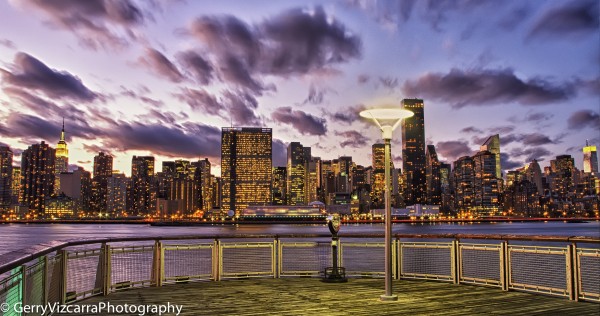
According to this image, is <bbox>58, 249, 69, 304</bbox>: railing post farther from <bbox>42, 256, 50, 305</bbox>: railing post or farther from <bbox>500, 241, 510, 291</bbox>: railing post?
<bbox>500, 241, 510, 291</bbox>: railing post

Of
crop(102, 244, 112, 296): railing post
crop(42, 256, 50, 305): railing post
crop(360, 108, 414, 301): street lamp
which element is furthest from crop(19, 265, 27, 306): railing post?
crop(360, 108, 414, 301): street lamp

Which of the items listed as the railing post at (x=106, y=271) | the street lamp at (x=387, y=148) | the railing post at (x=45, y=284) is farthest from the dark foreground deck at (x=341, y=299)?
the railing post at (x=45, y=284)

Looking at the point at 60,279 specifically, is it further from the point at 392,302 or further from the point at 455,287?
the point at 455,287

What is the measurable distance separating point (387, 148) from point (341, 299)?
2991 mm

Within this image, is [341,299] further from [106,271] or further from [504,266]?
[106,271]

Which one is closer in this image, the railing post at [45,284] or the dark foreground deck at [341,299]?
the railing post at [45,284]

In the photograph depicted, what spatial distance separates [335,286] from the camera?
11094mm

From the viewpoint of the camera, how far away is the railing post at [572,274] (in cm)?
916

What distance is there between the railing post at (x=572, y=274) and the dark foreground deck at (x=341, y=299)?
0.77 ft

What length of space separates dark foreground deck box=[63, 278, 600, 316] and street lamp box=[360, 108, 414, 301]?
1.44ft

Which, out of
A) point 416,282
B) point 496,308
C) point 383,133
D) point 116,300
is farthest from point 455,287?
point 116,300

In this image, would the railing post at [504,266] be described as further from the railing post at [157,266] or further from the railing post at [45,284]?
the railing post at [45,284]

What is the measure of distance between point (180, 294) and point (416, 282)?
5327mm

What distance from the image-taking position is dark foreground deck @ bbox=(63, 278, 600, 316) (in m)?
8.34
